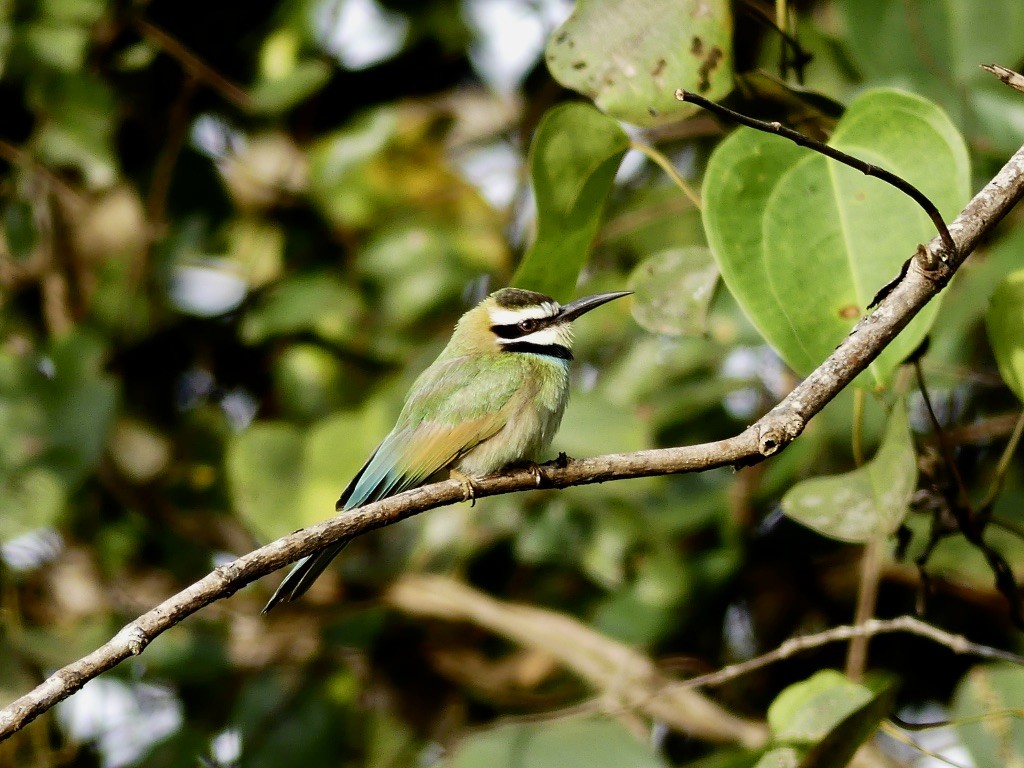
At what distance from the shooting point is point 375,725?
3520mm

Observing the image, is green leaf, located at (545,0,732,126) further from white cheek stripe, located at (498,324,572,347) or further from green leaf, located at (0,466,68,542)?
green leaf, located at (0,466,68,542)

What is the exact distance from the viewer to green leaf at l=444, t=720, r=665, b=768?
89.4 inches

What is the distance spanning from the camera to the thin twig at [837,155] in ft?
4.65

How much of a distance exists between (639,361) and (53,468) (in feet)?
5.50

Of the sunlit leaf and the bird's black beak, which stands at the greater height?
the bird's black beak

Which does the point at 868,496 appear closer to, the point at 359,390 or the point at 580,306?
the point at 580,306

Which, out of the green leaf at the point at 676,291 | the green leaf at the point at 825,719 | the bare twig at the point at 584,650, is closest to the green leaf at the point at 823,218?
the green leaf at the point at 676,291

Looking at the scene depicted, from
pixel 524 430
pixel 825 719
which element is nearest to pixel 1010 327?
pixel 825 719

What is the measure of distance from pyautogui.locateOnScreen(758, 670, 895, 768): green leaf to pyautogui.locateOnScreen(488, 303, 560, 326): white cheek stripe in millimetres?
1211

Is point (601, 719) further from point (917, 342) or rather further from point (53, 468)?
point (53, 468)

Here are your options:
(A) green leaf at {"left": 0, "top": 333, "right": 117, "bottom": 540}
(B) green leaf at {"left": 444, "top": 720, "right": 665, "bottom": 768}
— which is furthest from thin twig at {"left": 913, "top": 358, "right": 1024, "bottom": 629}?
(A) green leaf at {"left": 0, "top": 333, "right": 117, "bottom": 540}

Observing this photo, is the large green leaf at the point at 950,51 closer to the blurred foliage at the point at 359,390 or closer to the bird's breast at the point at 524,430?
the blurred foliage at the point at 359,390

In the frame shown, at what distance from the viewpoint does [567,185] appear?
7.20 ft

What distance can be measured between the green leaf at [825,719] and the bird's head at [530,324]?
3.67ft
